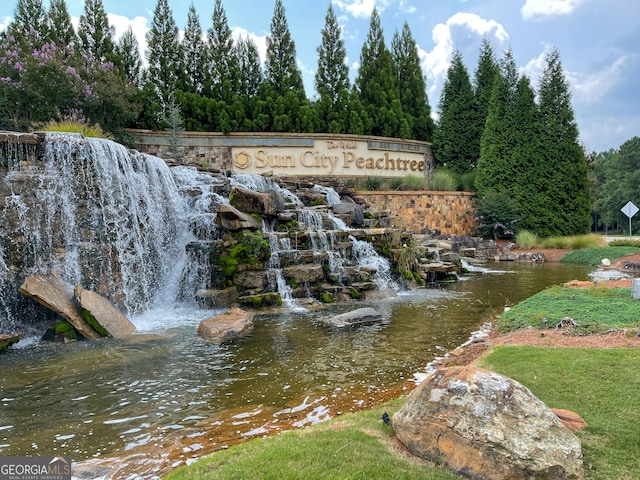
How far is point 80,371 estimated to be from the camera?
5410 mm

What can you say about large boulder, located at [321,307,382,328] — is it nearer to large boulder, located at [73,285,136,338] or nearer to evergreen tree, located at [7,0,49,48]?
large boulder, located at [73,285,136,338]

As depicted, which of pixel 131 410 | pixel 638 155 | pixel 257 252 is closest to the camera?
pixel 131 410

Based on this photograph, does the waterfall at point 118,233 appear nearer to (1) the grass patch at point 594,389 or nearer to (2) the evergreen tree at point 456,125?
(1) the grass patch at point 594,389

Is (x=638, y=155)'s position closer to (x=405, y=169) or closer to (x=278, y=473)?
(x=405, y=169)

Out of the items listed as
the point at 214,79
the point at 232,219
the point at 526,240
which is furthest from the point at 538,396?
the point at 214,79

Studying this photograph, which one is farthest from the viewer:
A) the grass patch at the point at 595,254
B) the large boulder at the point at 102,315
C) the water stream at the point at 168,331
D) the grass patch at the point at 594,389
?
the grass patch at the point at 595,254

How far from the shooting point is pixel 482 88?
1011 inches

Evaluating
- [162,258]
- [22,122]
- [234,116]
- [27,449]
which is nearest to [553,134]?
[234,116]

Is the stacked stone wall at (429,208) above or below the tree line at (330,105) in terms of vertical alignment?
below

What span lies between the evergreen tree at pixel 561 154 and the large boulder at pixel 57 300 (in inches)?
805

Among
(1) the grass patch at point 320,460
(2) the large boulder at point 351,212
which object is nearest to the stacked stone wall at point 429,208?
(2) the large boulder at point 351,212

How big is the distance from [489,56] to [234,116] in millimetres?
15475

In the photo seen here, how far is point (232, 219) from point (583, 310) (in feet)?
22.5

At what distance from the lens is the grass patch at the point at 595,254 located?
54.2 ft
